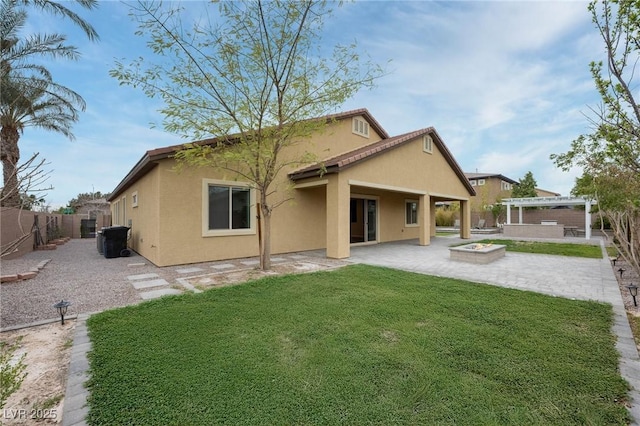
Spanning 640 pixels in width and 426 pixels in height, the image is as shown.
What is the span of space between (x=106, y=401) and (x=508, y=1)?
41.2ft

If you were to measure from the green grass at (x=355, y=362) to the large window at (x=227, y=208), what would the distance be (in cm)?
477

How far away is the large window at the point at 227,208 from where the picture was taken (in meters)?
10.1

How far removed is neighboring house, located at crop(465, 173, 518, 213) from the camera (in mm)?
36062

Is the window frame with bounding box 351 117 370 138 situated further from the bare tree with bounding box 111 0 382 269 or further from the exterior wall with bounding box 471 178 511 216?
the exterior wall with bounding box 471 178 511 216

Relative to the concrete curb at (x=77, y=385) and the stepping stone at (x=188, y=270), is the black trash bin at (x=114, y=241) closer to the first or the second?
the stepping stone at (x=188, y=270)

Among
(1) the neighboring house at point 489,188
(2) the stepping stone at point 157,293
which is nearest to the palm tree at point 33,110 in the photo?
(2) the stepping stone at point 157,293

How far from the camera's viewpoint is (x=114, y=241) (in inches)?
454

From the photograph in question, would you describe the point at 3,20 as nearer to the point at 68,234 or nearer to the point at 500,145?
the point at 68,234

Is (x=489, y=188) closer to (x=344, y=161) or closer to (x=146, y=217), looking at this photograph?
(x=344, y=161)

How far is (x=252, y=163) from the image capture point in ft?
26.7

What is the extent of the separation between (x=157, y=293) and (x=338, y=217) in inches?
251

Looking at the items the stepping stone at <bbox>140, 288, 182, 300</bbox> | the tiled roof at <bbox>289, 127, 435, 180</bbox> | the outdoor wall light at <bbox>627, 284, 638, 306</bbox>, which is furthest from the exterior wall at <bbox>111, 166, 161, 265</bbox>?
the outdoor wall light at <bbox>627, 284, 638, 306</bbox>

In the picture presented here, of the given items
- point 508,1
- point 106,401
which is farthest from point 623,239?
point 106,401

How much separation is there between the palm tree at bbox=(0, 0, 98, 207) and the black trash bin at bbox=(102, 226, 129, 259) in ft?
9.90
